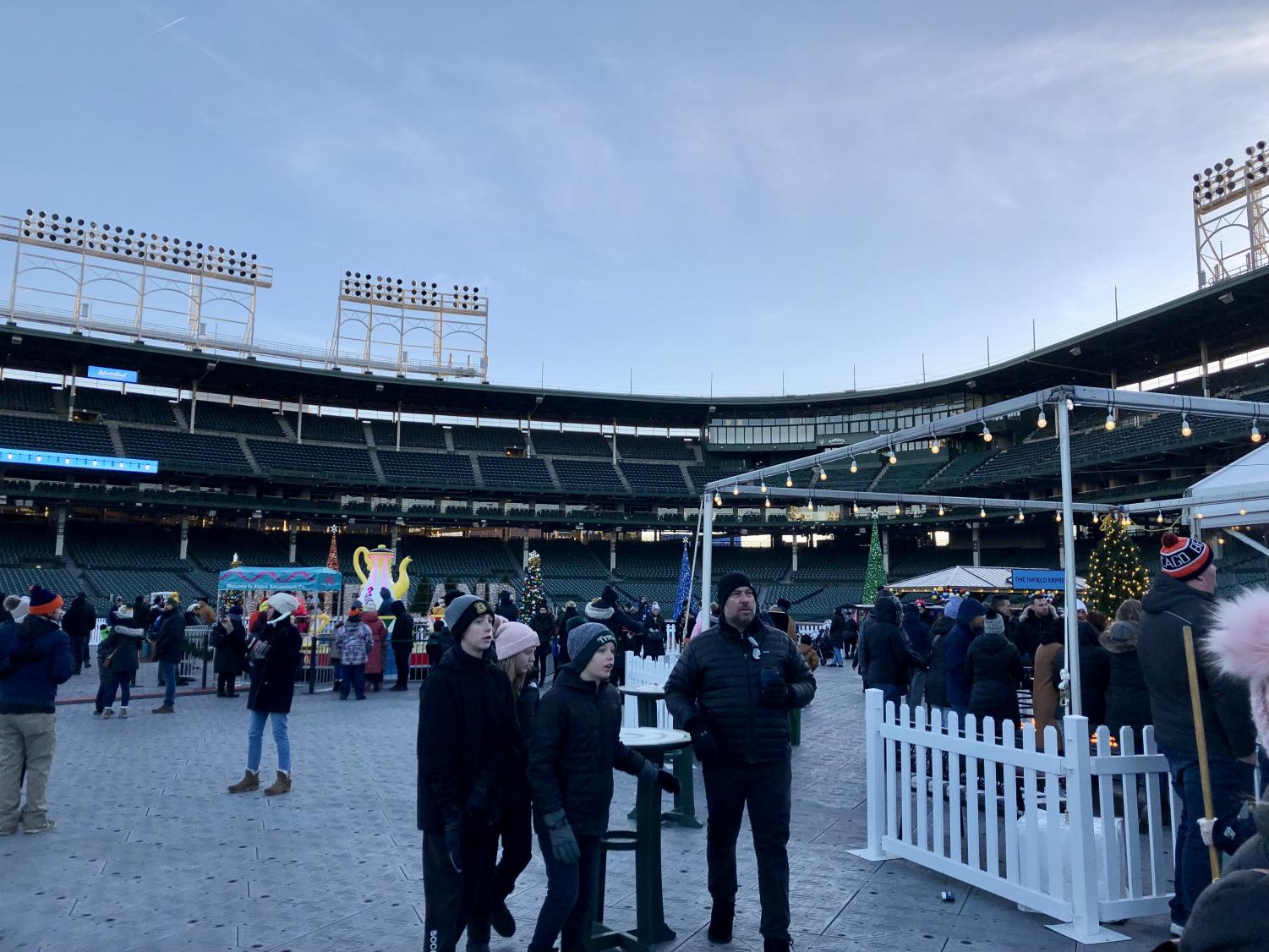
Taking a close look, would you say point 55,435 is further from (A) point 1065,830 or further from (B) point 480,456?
(A) point 1065,830

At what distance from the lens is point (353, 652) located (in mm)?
16062

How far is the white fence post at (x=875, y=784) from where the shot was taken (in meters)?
6.30

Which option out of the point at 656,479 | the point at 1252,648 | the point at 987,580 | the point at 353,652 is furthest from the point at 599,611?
the point at 656,479

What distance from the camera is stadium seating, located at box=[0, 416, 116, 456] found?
3847cm

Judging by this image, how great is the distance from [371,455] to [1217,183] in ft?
142

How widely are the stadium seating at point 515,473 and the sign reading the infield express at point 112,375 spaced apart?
1862cm

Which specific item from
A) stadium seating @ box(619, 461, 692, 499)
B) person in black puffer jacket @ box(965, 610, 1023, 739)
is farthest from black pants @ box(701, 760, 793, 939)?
stadium seating @ box(619, 461, 692, 499)

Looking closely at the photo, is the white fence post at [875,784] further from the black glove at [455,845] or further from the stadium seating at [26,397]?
the stadium seating at [26,397]

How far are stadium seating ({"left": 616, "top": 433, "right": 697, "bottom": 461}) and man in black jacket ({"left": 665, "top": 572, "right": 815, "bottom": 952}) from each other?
4878 cm

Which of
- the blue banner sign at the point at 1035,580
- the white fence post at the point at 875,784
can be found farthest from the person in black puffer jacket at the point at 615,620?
the blue banner sign at the point at 1035,580

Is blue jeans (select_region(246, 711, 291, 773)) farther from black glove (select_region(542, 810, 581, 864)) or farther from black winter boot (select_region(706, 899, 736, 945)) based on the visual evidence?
black glove (select_region(542, 810, 581, 864))

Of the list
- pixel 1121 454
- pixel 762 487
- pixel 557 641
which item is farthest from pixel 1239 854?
pixel 1121 454

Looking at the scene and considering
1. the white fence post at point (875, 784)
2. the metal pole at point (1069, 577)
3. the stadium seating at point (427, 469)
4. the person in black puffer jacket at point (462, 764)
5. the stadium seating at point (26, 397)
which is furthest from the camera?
the stadium seating at point (427, 469)

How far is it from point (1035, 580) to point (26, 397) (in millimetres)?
46556
